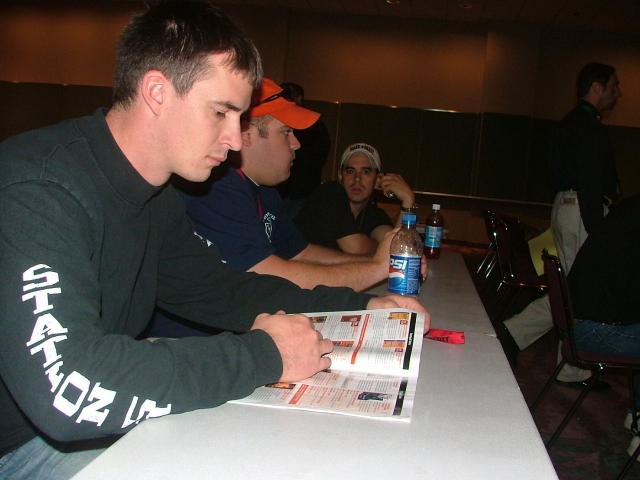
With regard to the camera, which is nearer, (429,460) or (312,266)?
(429,460)

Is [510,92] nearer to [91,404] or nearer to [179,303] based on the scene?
[179,303]

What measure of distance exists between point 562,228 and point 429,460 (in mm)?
3231

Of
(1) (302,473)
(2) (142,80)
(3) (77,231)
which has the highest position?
(2) (142,80)

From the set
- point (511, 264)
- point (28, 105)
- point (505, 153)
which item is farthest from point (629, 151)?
point (28, 105)

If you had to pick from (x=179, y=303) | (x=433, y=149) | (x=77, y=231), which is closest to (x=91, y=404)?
(x=77, y=231)

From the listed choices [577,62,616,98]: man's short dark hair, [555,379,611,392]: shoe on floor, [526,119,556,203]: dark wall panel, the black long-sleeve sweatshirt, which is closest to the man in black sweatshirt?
the black long-sleeve sweatshirt

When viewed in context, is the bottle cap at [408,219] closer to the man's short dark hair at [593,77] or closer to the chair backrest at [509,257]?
the chair backrest at [509,257]

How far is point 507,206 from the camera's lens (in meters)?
8.14

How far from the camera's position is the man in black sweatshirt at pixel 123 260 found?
805 millimetres

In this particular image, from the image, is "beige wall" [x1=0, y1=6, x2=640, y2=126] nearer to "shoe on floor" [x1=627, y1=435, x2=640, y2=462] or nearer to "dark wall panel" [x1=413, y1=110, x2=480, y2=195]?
"dark wall panel" [x1=413, y1=110, x2=480, y2=195]

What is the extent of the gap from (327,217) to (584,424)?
1.50 meters

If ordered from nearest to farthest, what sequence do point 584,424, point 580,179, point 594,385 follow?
point 584,424
point 594,385
point 580,179

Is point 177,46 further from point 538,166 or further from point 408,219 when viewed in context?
point 538,166

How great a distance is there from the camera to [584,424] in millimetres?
2791
